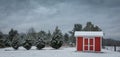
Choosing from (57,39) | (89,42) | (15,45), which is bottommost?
(15,45)

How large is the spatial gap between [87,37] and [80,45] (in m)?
1.70

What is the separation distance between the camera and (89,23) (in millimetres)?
75375

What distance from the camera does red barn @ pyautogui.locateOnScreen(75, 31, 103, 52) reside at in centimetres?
3941

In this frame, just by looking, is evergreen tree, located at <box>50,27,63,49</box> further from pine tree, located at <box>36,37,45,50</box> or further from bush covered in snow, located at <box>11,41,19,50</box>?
bush covered in snow, located at <box>11,41,19,50</box>

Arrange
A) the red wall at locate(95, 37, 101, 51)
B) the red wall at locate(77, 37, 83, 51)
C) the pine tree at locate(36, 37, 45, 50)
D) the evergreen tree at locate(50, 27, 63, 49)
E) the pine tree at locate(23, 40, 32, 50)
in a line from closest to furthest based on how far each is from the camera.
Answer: the red wall at locate(95, 37, 101, 51) → the red wall at locate(77, 37, 83, 51) → the pine tree at locate(23, 40, 32, 50) → the pine tree at locate(36, 37, 45, 50) → the evergreen tree at locate(50, 27, 63, 49)

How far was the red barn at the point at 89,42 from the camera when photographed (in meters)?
39.4

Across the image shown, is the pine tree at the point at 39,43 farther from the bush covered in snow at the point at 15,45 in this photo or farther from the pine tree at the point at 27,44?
the bush covered in snow at the point at 15,45

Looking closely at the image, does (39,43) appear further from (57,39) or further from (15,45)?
(15,45)

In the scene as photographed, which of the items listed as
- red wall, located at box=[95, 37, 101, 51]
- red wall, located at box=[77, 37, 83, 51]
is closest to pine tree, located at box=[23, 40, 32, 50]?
red wall, located at box=[77, 37, 83, 51]

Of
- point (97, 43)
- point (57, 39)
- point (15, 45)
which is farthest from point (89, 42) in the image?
point (15, 45)

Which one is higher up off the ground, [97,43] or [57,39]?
[57,39]

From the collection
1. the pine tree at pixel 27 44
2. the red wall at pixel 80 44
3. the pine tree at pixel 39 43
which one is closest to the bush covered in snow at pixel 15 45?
the pine tree at pixel 27 44

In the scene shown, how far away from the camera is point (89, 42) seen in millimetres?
39781

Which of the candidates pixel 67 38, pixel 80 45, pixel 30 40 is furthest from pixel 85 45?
pixel 67 38
